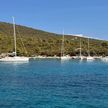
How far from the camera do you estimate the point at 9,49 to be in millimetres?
156000

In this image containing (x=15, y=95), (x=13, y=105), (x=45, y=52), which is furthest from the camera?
(x=45, y=52)

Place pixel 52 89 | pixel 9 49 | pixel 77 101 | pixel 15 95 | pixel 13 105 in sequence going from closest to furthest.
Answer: pixel 13 105 < pixel 77 101 < pixel 15 95 < pixel 52 89 < pixel 9 49

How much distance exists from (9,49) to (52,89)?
4506 inches

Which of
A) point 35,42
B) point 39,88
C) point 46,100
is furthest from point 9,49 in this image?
point 46,100

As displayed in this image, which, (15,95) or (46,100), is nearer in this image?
(46,100)

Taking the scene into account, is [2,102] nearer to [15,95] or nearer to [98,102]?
[15,95]

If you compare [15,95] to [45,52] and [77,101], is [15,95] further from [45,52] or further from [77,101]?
[45,52]

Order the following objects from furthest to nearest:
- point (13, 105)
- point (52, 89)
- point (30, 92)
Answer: point (52, 89)
point (30, 92)
point (13, 105)

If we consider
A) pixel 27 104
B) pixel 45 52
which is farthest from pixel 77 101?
pixel 45 52

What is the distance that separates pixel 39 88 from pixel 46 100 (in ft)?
31.1

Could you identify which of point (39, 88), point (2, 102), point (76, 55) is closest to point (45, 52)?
point (76, 55)

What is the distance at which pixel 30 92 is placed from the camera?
40.2m

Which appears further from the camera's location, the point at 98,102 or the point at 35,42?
the point at 35,42

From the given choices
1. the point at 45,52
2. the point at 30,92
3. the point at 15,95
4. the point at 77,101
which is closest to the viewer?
the point at 77,101
